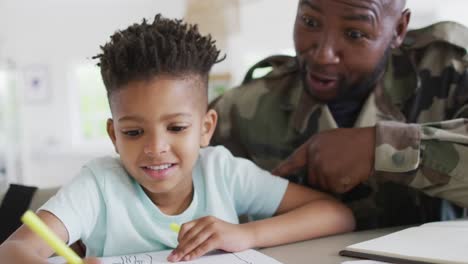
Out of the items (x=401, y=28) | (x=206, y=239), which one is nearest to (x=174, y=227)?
(x=206, y=239)

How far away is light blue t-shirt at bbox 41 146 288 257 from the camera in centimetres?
76

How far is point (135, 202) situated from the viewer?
0.81 m

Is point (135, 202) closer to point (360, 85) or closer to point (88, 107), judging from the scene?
point (360, 85)

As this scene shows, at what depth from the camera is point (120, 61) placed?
77 centimetres

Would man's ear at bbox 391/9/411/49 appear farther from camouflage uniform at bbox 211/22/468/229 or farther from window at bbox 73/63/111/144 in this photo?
window at bbox 73/63/111/144

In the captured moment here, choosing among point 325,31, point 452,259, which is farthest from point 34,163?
point 452,259

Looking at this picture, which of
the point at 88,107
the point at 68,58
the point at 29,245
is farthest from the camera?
the point at 88,107

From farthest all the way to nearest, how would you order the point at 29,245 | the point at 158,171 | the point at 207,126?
the point at 207,126
the point at 158,171
the point at 29,245

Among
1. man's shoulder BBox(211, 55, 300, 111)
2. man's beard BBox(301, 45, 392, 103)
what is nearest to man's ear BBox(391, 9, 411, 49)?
man's beard BBox(301, 45, 392, 103)

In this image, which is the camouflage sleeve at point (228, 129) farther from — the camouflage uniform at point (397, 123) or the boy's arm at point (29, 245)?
the boy's arm at point (29, 245)

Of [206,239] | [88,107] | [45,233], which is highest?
[45,233]

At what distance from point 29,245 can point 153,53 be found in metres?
0.31

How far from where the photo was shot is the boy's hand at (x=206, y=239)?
720 mm

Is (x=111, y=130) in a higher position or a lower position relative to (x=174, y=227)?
higher
